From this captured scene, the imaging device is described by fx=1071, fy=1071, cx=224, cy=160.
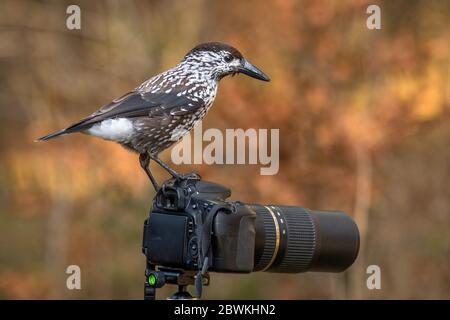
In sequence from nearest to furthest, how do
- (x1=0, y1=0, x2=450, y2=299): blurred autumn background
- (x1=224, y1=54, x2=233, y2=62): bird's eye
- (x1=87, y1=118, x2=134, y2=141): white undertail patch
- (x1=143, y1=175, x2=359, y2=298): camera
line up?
1. (x1=143, y1=175, x2=359, y2=298): camera
2. (x1=87, y1=118, x2=134, y2=141): white undertail patch
3. (x1=224, y1=54, x2=233, y2=62): bird's eye
4. (x1=0, y1=0, x2=450, y2=299): blurred autumn background

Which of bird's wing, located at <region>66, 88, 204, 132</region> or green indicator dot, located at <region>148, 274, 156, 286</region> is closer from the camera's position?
green indicator dot, located at <region>148, 274, 156, 286</region>

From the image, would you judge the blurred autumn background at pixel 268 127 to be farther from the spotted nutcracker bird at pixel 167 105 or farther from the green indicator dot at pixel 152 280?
the green indicator dot at pixel 152 280

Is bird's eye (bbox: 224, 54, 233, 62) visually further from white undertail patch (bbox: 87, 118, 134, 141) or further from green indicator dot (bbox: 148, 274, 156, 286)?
green indicator dot (bbox: 148, 274, 156, 286)

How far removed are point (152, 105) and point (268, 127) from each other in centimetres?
376

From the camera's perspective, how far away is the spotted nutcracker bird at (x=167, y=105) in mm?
5770

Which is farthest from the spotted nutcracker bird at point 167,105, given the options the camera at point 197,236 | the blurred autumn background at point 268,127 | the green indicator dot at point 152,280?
the blurred autumn background at point 268,127

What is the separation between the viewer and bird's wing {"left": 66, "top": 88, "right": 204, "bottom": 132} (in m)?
5.79

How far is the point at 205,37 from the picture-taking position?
11938 millimetres

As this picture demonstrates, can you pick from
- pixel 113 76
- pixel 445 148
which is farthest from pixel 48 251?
pixel 445 148

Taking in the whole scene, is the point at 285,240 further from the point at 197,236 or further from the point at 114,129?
the point at 114,129

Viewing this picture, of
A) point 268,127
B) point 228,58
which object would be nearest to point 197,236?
point 228,58

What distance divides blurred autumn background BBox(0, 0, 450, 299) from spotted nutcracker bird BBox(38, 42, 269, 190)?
140 inches

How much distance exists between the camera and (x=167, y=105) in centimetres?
589

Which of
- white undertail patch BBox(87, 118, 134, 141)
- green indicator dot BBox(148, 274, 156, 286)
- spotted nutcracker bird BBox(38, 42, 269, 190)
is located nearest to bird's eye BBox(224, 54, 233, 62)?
spotted nutcracker bird BBox(38, 42, 269, 190)
